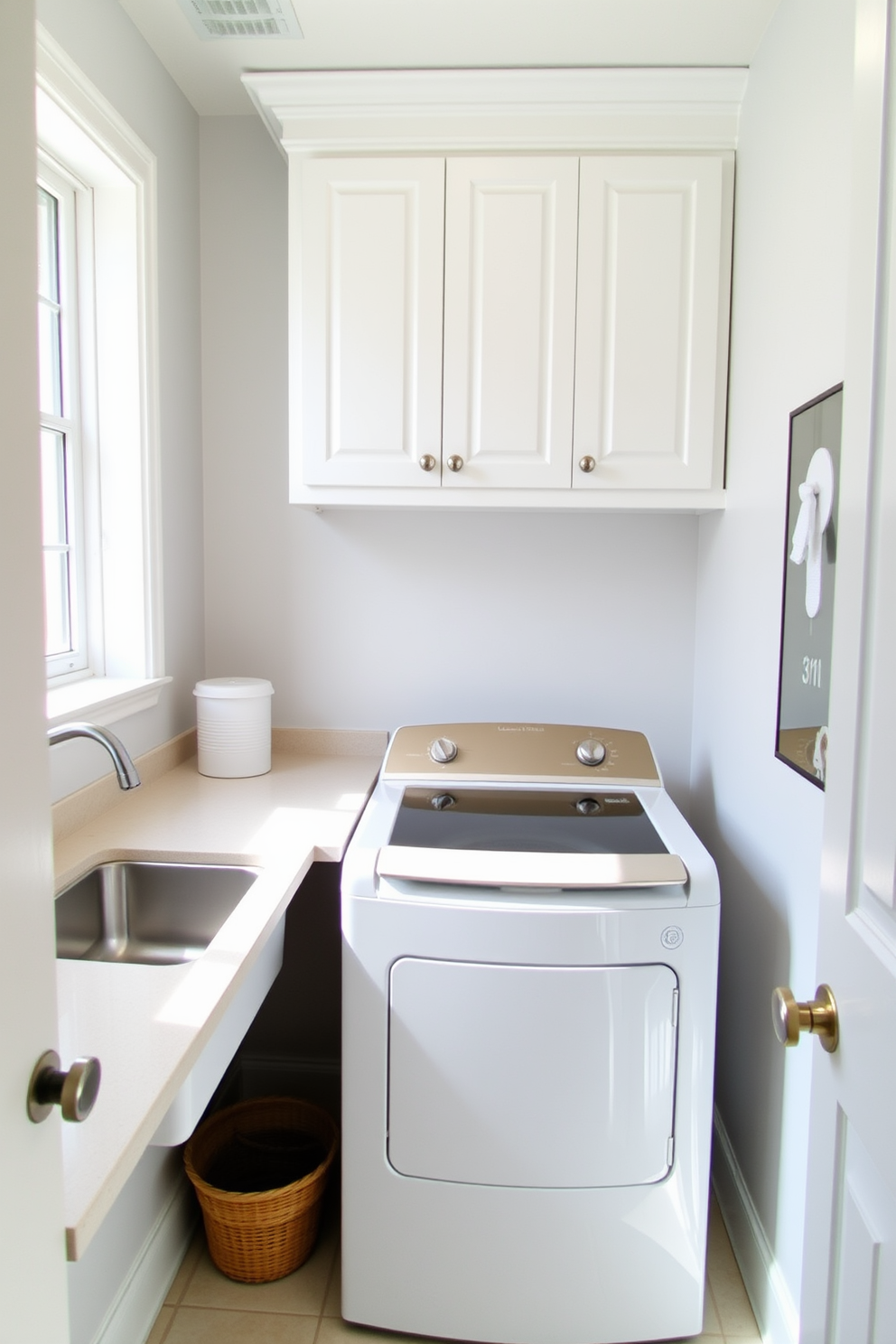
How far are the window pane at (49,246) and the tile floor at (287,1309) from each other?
2047 millimetres

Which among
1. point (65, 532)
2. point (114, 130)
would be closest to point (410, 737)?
point (65, 532)

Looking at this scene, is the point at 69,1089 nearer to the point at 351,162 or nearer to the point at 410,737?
the point at 410,737

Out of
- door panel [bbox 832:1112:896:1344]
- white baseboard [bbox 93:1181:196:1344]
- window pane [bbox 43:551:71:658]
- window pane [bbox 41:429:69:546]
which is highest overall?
window pane [bbox 41:429:69:546]

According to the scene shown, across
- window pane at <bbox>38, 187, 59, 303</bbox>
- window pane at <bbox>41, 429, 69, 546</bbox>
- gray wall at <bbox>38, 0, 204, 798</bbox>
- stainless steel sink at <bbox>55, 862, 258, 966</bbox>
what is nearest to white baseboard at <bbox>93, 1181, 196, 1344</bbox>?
stainless steel sink at <bbox>55, 862, 258, 966</bbox>

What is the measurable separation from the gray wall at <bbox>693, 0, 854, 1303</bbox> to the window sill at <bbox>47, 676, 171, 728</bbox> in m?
1.30

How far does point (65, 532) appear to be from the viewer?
6.44ft

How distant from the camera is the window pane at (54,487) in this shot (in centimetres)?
189

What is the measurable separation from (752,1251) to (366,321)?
82.1 inches

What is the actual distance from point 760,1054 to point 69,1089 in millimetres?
1522

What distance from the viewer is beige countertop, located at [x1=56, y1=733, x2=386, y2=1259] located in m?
0.87

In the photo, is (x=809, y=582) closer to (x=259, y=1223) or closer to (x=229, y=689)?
(x=229, y=689)

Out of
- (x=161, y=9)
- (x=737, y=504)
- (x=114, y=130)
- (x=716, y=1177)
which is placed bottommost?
(x=716, y=1177)

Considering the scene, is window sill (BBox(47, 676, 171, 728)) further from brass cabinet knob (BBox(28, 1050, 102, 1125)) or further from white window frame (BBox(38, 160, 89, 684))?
brass cabinet knob (BBox(28, 1050, 102, 1125))

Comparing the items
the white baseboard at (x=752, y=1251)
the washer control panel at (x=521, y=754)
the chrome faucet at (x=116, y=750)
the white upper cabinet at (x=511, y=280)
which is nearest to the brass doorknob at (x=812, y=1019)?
the chrome faucet at (x=116, y=750)
